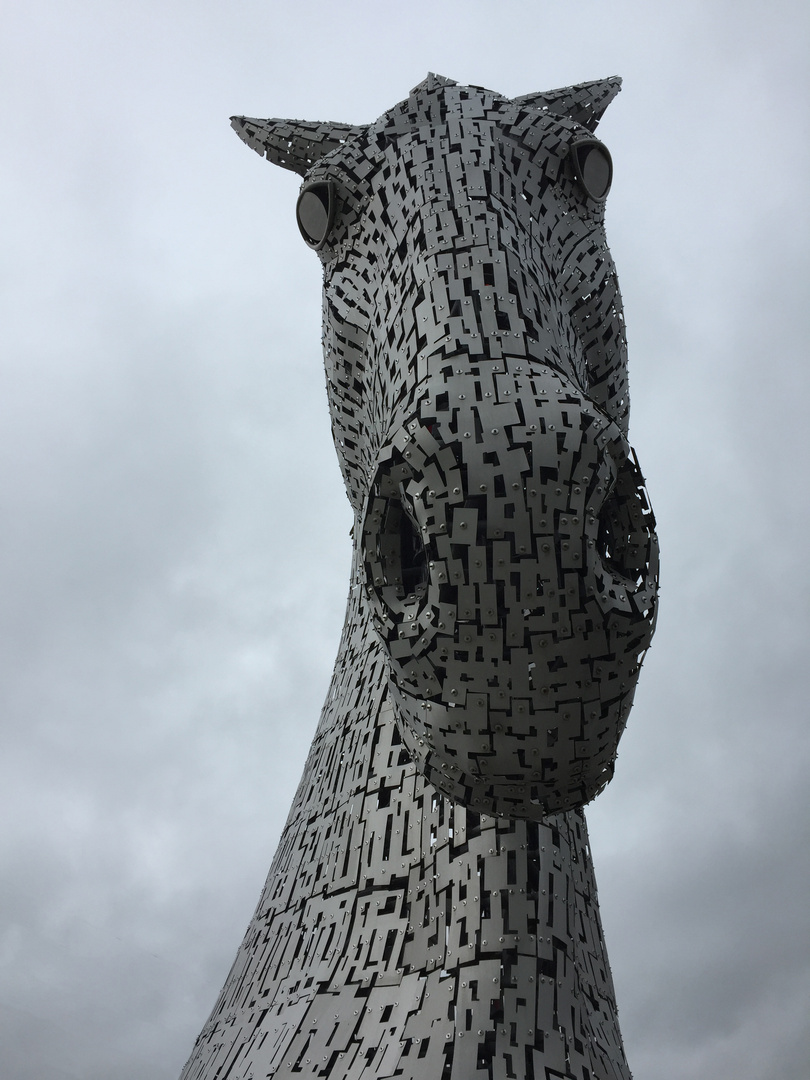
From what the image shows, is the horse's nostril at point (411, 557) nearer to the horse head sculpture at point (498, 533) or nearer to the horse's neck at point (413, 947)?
the horse head sculpture at point (498, 533)

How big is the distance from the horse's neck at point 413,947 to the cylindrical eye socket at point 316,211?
5.00 ft

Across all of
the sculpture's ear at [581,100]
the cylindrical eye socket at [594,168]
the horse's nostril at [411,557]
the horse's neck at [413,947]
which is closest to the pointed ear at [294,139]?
the sculpture's ear at [581,100]

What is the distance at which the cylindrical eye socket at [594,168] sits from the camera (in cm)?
350

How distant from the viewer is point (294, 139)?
154 inches

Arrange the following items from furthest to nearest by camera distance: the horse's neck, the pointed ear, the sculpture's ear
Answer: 1. the sculpture's ear
2. the pointed ear
3. the horse's neck

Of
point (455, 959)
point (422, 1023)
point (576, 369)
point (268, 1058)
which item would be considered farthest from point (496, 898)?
point (576, 369)

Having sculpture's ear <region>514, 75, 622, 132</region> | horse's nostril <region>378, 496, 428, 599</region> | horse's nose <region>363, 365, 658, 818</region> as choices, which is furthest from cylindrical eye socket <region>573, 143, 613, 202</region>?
horse's nostril <region>378, 496, 428, 599</region>

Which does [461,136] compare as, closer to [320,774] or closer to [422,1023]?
[320,774]

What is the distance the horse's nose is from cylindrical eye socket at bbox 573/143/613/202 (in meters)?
1.47

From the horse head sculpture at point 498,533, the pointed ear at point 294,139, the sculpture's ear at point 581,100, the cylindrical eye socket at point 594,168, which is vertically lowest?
the horse head sculpture at point 498,533

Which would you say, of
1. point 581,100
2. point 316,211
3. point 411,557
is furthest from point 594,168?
point 411,557

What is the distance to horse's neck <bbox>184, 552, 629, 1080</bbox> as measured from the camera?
2504mm

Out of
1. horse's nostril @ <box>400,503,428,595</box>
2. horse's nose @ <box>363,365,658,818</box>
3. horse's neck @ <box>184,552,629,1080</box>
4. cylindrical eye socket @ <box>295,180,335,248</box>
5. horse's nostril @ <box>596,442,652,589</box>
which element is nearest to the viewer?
horse's nose @ <box>363,365,658,818</box>

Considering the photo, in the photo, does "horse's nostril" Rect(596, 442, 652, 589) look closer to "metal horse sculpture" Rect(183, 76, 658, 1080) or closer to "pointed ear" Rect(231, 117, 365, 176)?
"metal horse sculpture" Rect(183, 76, 658, 1080)
